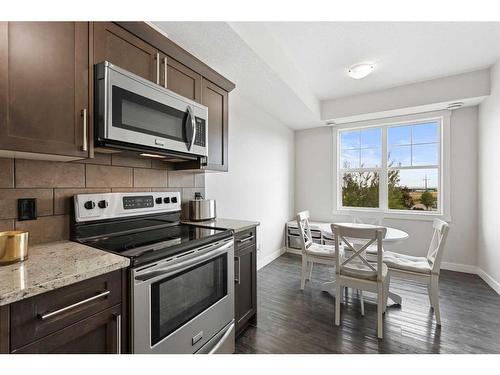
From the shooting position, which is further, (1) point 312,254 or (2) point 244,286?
(1) point 312,254

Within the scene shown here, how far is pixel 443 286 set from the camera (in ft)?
9.73

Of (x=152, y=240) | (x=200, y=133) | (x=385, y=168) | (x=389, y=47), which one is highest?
(x=389, y=47)

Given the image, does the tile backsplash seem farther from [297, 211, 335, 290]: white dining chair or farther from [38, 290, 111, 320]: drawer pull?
[297, 211, 335, 290]: white dining chair

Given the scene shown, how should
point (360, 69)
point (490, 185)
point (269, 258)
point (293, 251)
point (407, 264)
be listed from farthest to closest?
point (293, 251), point (269, 258), point (490, 185), point (360, 69), point (407, 264)

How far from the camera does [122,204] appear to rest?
64.5 inches

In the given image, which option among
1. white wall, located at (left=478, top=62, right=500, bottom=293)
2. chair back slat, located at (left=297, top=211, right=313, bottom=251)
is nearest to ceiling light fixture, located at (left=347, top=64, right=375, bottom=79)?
white wall, located at (left=478, top=62, right=500, bottom=293)

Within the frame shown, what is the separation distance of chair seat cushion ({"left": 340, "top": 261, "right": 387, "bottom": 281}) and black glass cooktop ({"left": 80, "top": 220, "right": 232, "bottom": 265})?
116 centimetres

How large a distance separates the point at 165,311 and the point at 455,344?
219 centimetres

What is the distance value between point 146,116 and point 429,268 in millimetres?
2672

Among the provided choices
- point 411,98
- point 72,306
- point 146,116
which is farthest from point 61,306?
point 411,98

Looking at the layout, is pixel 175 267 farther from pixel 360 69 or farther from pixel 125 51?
pixel 360 69
